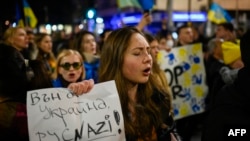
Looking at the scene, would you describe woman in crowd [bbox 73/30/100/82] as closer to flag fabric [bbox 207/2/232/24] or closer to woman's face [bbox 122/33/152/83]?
woman's face [bbox 122/33/152/83]

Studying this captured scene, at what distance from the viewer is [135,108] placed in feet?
9.34

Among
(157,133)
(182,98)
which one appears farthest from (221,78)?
(157,133)

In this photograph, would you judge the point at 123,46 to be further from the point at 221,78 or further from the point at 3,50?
the point at 221,78

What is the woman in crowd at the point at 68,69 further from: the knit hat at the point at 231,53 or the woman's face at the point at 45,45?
the woman's face at the point at 45,45

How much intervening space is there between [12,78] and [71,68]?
186cm

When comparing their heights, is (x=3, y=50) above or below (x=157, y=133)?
above

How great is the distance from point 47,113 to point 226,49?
2.85 meters

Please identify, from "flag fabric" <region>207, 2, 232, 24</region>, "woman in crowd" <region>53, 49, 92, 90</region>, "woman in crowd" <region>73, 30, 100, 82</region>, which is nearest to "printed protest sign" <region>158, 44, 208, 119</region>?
"woman in crowd" <region>73, 30, 100, 82</region>

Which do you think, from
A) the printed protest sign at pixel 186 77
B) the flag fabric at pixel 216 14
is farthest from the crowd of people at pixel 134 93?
the flag fabric at pixel 216 14

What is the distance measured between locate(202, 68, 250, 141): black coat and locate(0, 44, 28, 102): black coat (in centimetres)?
127

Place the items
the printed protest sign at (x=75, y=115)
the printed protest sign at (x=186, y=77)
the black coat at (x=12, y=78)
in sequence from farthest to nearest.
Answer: the printed protest sign at (x=186, y=77)
the black coat at (x=12, y=78)
the printed protest sign at (x=75, y=115)

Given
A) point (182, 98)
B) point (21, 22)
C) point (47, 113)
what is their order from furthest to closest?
point (21, 22)
point (182, 98)
point (47, 113)

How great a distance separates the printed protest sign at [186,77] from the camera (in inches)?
234

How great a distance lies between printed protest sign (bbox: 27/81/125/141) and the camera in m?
2.51
